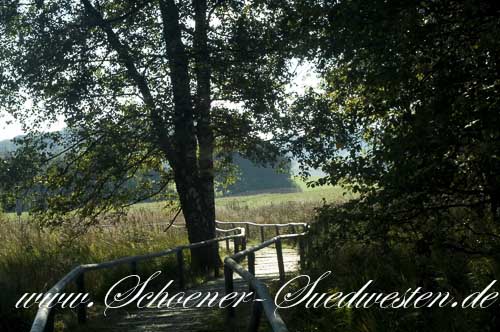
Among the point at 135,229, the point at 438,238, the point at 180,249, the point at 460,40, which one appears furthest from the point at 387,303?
→ the point at 135,229

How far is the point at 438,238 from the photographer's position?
22.2 feet

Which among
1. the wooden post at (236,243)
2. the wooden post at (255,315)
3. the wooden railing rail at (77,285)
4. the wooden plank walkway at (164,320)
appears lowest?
the wooden plank walkway at (164,320)

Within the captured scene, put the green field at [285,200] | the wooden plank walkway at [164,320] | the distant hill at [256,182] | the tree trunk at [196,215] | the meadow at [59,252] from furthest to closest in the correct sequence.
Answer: the distant hill at [256,182] < the green field at [285,200] < the tree trunk at [196,215] < the meadow at [59,252] < the wooden plank walkway at [164,320]

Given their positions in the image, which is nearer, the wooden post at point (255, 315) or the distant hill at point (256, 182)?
the wooden post at point (255, 315)

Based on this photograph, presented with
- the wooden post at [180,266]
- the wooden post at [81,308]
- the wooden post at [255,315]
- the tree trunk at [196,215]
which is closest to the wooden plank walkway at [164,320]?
the wooden post at [81,308]

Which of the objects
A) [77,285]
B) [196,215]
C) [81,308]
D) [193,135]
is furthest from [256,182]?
[81,308]

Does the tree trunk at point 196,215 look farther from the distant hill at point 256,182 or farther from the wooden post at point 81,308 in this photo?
the distant hill at point 256,182

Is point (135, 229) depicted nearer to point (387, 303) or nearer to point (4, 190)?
point (4, 190)

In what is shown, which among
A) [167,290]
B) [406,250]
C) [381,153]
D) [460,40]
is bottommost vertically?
[167,290]

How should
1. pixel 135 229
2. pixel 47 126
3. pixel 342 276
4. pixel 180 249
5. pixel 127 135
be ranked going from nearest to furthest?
pixel 342 276
pixel 180 249
pixel 127 135
pixel 47 126
pixel 135 229

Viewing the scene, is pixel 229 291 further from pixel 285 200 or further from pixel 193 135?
pixel 285 200

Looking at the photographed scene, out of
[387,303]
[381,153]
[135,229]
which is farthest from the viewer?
[135,229]

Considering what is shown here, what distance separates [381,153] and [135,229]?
37.6 feet

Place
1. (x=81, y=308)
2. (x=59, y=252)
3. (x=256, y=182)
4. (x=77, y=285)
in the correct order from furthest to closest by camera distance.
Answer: (x=256, y=182), (x=59, y=252), (x=77, y=285), (x=81, y=308)
